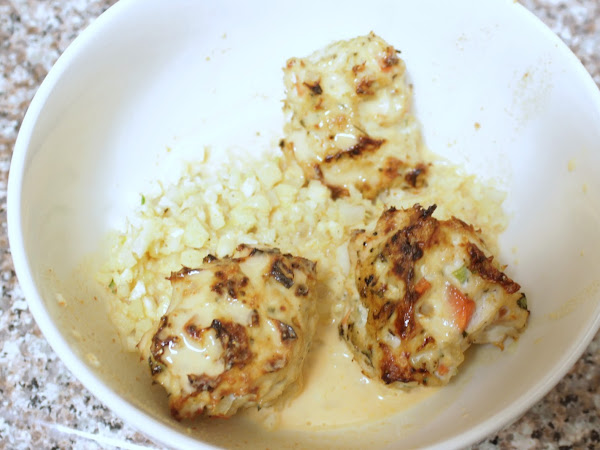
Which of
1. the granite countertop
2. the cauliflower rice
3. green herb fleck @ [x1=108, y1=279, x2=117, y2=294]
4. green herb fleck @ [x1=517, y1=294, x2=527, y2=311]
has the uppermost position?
green herb fleck @ [x1=517, y1=294, x2=527, y2=311]

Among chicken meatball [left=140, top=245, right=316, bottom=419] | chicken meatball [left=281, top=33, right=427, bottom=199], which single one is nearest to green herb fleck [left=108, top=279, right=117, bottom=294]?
chicken meatball [left=140, top=245, right=316, bottom=419]

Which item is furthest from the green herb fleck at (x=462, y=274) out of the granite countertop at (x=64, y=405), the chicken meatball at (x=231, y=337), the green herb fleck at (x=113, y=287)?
the green herb fleck at (x=113, y=287)

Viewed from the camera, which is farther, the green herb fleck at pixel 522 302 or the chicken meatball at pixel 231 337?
the green herb fleck at pixel 522 302

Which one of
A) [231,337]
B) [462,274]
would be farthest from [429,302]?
[231,337]

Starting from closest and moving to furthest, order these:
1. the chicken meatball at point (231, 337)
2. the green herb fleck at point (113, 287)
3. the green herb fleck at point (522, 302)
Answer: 1. the chicken meatball at point (231, 337)
2. the green herb fleck at point (522, 302)
3. the green herb fleck at point (113, 287)

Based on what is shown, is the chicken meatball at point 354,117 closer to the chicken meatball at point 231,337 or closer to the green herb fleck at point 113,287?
the chicken meatball at point 231,337

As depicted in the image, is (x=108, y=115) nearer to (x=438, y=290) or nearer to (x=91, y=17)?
(x=91, y=17)

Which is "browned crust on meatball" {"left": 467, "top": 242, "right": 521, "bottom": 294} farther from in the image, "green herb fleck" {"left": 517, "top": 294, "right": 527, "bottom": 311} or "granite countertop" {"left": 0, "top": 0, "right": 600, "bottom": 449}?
"granite countertop" {"left": 0, "top": 0, "right": 600, "bottom": 449}
